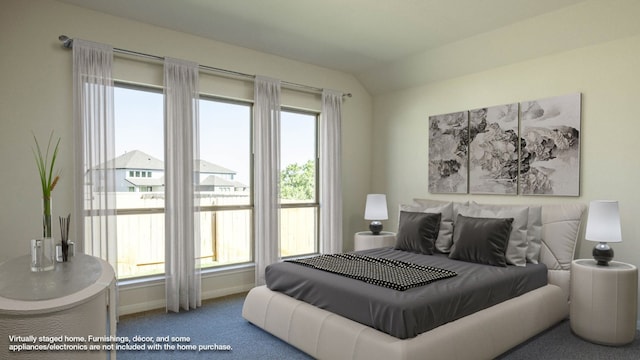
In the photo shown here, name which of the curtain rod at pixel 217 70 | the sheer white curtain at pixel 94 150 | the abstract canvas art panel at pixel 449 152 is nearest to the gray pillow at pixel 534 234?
the abstract canvas art panel at pixel 449 152

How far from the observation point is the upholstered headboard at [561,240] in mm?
3523

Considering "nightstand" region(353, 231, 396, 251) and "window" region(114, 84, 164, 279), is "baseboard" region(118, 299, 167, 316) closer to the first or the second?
"window" region(114, 84, 164, 279)

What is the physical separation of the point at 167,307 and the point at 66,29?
8.88ft

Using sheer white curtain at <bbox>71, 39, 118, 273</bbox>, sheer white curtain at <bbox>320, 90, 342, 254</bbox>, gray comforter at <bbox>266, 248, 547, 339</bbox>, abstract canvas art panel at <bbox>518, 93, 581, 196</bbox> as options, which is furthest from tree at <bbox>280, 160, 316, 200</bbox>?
abstract canvas art panel at <bbox>518, 93, 581, 196</bbox>

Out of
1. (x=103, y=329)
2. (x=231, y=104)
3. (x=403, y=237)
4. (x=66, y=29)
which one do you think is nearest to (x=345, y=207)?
(x=403, y=237)

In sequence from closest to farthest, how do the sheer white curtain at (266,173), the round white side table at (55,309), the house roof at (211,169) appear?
the round white side table at (55,309), the house roof at (211,169), the sheer white curtain at (266,173)

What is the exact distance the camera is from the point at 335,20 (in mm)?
3721

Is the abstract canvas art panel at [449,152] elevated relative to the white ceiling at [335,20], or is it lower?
lower

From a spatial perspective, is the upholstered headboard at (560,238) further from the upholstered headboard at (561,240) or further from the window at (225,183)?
the window at (225,183)

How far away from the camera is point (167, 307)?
376cm

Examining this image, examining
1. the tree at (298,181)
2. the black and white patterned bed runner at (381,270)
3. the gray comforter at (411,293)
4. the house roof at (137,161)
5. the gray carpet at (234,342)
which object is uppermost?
the house roof at (137,161)

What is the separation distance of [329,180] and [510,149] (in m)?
2.20

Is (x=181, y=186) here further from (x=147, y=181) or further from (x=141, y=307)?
(x=141, y=307)

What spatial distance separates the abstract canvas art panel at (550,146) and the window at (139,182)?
3.83m
